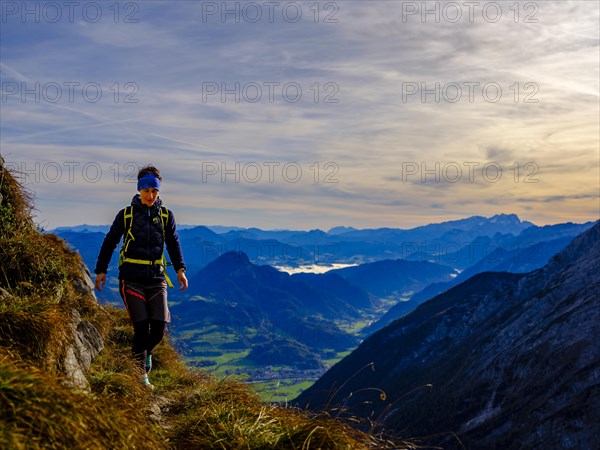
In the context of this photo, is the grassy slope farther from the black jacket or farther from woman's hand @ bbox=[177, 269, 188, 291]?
woman's hand @ bbox=[177, 269, 188, 291]

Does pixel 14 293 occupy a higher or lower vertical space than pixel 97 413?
higher

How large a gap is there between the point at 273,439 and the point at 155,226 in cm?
551

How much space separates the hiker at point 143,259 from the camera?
937 cm

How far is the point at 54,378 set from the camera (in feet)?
16.4

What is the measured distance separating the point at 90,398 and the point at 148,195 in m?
5.32

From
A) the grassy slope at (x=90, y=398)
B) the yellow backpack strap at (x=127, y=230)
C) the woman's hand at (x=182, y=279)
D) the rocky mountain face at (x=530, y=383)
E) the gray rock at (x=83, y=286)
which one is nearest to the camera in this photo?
the grassy slope at (x=90, y=398)

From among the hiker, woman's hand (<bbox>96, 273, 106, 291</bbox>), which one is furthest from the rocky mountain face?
woman's hand (<bbox>96, 273, 106, 291</bbox>)

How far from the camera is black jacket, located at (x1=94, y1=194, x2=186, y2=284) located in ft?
30.8

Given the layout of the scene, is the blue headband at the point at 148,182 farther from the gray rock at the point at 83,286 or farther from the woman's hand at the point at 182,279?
the gray rock at the point at 83,286

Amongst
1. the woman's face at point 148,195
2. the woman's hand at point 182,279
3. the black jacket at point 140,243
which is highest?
the woman's face at point 148,195

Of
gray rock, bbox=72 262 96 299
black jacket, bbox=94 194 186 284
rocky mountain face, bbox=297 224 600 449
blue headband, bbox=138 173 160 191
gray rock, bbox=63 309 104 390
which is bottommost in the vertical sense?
rocky mountain face, bbox=297 224 600 449

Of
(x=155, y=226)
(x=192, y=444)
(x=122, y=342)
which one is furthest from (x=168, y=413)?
(x=122, y=342)

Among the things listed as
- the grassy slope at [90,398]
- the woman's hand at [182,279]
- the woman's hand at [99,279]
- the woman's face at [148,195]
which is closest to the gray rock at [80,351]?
the grassy slope at [90,398]

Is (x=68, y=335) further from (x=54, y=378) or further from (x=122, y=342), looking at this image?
(x=122, y=342)
